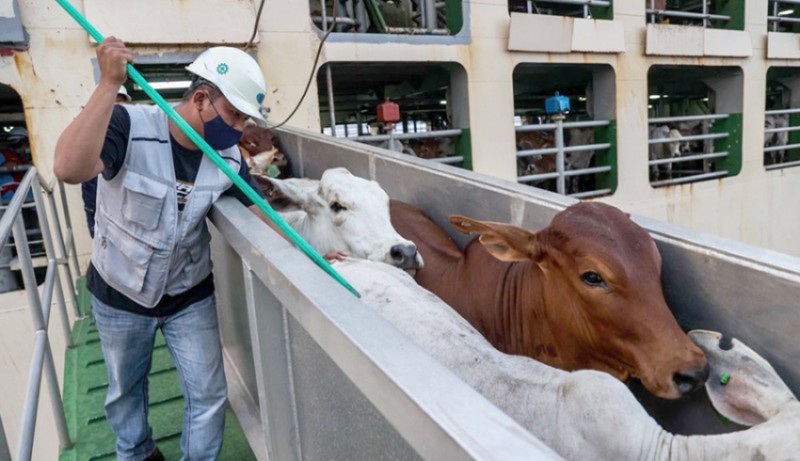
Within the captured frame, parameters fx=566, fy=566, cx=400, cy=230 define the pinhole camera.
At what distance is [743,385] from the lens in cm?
138

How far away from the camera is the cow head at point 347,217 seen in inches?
105

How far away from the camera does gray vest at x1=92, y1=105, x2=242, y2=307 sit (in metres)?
1.92

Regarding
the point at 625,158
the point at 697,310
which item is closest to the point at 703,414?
the point at 697,310

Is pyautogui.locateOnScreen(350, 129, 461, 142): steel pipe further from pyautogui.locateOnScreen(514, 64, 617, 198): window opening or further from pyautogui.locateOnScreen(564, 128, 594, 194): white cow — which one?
pyautogui.locateOnScreen(564, 128, 594, 194): white cow

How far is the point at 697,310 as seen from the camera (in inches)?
67.1

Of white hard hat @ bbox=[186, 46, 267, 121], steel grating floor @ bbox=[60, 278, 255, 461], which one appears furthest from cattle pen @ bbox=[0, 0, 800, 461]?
white hard hat @ bbox=[186, 46, 267, 121]

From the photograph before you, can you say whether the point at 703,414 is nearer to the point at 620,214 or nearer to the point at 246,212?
the point at 620,214

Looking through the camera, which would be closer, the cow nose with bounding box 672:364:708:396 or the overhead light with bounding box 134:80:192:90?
the cow nose with bounding box 672:364:708:396

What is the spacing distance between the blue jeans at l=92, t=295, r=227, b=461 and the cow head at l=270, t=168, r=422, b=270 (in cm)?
79

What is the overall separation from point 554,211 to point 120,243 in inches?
61.8

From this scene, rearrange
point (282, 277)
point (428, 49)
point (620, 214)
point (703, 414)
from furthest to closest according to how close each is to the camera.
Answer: point (428, 49), point (620, 214), point (703, 414), point (282, 277)

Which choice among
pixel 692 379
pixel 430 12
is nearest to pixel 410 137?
pixel 430 12

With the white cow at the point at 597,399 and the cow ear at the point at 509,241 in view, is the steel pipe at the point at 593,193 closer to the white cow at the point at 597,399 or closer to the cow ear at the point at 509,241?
the cow ear at the point at 509,241

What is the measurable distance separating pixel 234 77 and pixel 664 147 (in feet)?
35.3
